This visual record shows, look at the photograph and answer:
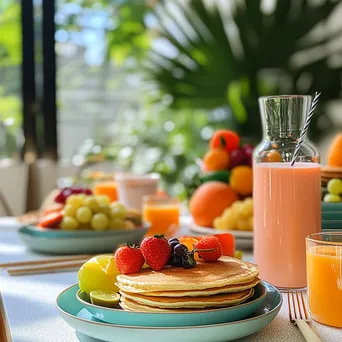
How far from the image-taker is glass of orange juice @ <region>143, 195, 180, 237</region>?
1.68 m

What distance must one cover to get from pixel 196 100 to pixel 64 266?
8.89 feet

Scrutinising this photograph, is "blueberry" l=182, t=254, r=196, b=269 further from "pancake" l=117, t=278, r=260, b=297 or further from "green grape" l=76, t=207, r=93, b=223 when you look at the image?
"green grape" l=76, t=207, r=93, b=223

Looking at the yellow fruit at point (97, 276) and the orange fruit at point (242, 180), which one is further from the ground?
the orange fruit at point (242, 180)

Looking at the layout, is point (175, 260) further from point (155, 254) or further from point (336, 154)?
point (336, 154)

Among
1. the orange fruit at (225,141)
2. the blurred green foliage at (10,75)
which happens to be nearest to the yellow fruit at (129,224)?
the orange fruit at (225,141)

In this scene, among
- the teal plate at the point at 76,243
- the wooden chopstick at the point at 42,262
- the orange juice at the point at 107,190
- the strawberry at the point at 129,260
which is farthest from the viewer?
the orange juice at the point at 107,190

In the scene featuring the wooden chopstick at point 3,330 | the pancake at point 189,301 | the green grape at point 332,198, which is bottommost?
the wooden chopstick at point 3,330

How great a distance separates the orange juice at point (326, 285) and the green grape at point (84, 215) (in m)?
0.77

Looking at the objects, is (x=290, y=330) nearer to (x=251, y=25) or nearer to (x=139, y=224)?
(x=139, y=224)

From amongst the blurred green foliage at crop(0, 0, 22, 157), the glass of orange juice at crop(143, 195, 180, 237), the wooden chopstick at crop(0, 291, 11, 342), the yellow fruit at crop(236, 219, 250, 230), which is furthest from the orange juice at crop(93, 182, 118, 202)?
the blurred green foliage at crop(0, 0, 22, 157)

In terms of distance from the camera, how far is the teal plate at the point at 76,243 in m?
1.38

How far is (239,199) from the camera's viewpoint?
5.14 feet

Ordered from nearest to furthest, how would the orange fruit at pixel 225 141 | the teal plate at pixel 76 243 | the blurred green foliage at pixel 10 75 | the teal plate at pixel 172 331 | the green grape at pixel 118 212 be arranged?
the teal plate at pixel 172 331 → the teal plate at pixel 76 243 → the green grape at pixel 118 212 → the orange fruit at pixel 225 141 → the blurred green foliage at pixel 10 75

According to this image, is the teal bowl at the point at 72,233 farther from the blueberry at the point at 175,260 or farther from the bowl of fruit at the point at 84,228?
the blueberry at the point at 175,260
